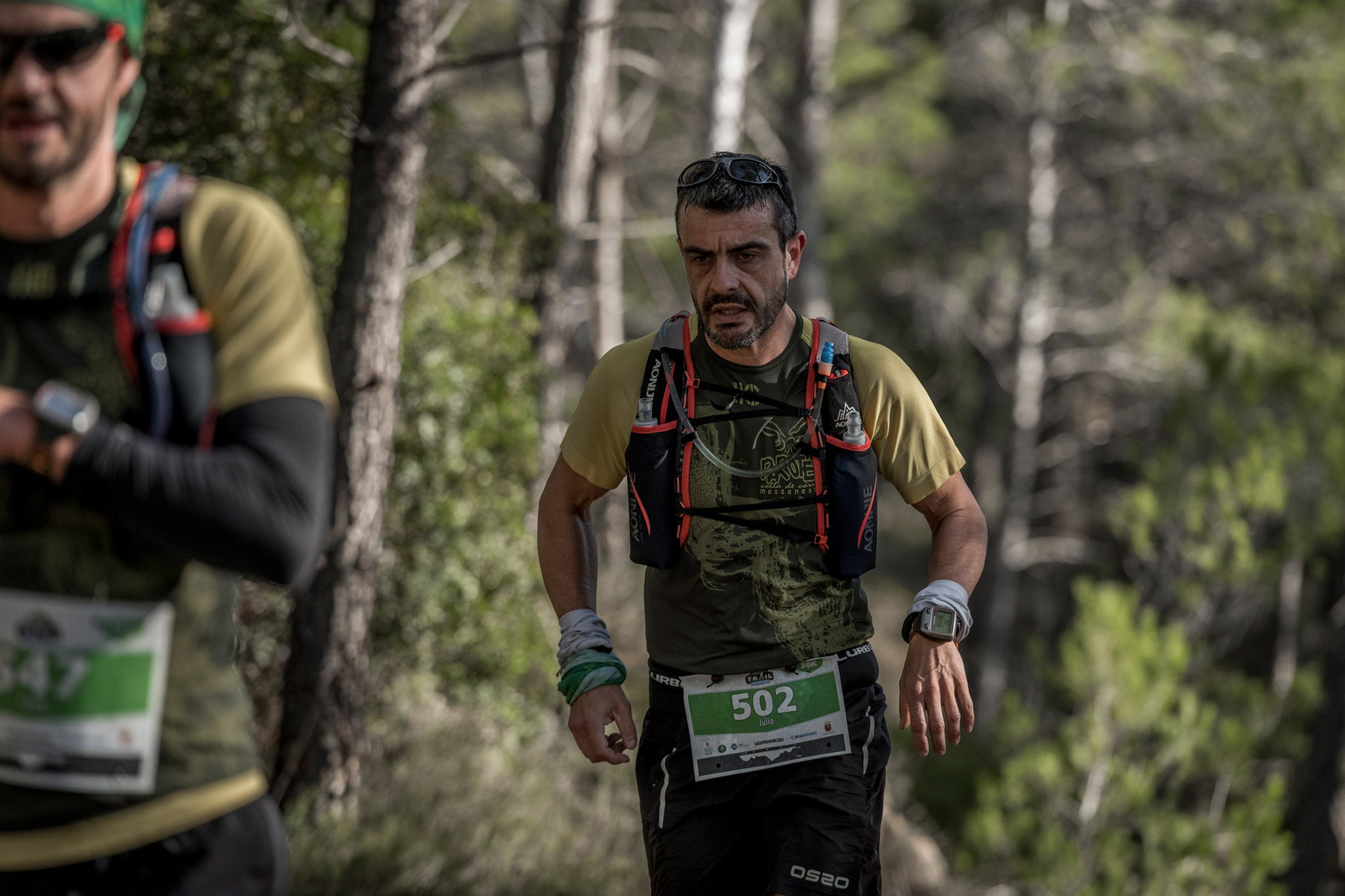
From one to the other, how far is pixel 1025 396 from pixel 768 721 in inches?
696

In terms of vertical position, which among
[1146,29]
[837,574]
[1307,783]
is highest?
[1146,29]

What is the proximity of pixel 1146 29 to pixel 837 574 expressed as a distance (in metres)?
16.1

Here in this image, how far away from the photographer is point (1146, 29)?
56.2 feet

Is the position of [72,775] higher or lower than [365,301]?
lower

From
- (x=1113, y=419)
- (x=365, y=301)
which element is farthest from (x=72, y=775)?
(x=1113, y=419)

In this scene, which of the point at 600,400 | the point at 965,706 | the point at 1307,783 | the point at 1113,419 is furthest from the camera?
the point at 1113,419

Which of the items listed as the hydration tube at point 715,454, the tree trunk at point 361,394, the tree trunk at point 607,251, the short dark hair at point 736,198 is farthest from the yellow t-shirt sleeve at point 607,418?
the tree trunk at point 607,251

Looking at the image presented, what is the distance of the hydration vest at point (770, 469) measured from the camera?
10.2 feet

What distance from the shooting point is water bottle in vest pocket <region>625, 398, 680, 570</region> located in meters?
3.14

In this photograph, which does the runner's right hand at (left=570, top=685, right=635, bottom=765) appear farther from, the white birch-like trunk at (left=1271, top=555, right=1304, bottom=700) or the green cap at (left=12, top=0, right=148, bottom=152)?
the white birch-like trunk at (left=1271, top=555, right=1304, bottom=700)

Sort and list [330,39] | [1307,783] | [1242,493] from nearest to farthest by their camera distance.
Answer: [330,39], [1242,493], [1307,783]

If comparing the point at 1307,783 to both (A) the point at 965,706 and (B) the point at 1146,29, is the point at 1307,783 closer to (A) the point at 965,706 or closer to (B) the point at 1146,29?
(B) the point at 1146,29

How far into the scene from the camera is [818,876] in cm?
306

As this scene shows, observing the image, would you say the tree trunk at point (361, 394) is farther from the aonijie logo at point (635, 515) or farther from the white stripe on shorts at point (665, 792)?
the white stripe on shorts at point (665, 792)
